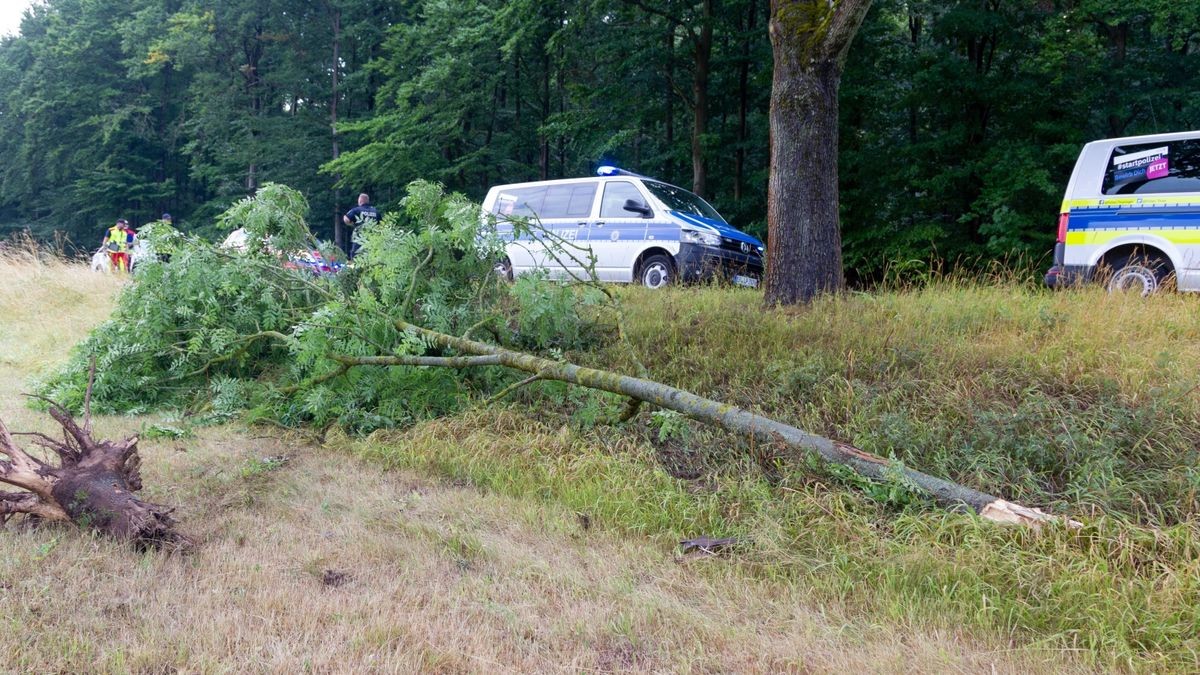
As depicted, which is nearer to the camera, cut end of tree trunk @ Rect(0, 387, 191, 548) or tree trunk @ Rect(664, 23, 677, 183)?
cut end of tree trunk @ Rect(0, 387, 191, 548)

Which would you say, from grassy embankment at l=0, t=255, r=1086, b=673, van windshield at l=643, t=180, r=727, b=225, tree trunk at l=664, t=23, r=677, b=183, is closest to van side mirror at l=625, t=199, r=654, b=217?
van windshield at l=643, t=180, r=727, b=225

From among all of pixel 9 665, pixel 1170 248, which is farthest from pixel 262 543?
pixel 1170 248

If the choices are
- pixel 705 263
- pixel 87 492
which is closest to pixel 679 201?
pixel 705 263

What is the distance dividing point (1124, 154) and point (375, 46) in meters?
29.8

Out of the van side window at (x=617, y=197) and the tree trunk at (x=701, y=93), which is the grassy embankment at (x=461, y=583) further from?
the tree trunk at (x=701, y=93)

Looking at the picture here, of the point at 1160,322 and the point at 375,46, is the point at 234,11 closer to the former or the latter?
the point at 375,46

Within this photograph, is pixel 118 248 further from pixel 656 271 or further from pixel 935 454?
pixel 935 454

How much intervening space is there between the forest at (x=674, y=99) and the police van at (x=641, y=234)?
6.92 ft

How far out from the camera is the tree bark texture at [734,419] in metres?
3.33

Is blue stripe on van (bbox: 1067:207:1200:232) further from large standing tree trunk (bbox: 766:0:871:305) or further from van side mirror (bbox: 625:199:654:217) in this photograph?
van side mirror (bbox: 625:199:654:217)

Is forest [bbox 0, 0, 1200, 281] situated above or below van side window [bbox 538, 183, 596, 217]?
above

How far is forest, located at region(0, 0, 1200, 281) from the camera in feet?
43.1

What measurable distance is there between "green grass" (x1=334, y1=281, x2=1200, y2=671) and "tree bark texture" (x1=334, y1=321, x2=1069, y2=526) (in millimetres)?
116

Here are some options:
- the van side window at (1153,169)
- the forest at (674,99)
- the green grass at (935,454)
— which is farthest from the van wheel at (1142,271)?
the forest at (674,99)
